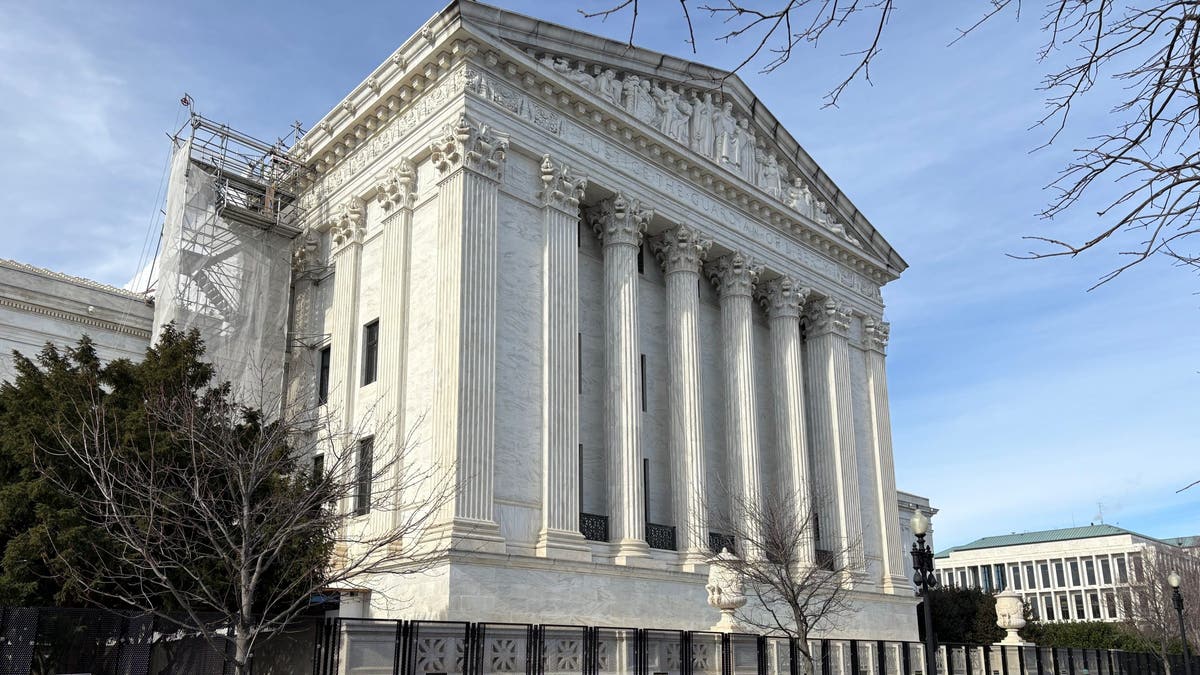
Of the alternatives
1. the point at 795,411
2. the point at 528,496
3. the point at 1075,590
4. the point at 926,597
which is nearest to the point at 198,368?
the point at 528,496

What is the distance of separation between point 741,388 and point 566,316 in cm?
870

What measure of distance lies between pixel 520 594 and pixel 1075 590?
119m

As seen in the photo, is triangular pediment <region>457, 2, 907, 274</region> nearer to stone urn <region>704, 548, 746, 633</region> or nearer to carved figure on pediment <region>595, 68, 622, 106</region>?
carved figure on pediment <region>595, 68, 622, 106</region>

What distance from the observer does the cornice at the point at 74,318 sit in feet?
105

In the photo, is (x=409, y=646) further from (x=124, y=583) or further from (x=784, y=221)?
(x=784, y=221)

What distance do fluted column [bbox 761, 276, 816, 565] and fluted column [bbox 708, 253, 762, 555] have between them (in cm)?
182

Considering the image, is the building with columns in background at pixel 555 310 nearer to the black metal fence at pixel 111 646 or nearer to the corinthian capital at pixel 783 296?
the corinthian capital at pixel 783 296

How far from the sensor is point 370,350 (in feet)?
93.1

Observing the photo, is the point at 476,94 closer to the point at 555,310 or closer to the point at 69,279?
the point at 555,310

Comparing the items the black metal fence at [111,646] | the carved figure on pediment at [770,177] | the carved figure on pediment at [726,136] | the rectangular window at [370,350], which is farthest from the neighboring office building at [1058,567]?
the black metal fence at [111,646]

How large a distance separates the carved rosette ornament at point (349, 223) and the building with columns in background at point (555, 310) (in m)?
0.12

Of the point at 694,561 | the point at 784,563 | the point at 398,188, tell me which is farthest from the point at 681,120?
the point at 784,563

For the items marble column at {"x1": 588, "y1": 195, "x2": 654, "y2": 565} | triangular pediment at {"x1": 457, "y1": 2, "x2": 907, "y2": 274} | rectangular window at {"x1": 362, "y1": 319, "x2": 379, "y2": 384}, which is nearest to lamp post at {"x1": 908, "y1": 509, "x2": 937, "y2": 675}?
marble column at {"x1": 588, "y1": 195, "x2": 654, "y2": 565}

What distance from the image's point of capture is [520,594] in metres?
23.2
